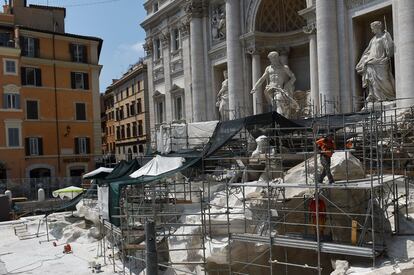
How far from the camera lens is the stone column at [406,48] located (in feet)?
66.6

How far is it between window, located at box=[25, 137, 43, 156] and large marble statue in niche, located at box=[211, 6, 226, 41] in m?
21.3

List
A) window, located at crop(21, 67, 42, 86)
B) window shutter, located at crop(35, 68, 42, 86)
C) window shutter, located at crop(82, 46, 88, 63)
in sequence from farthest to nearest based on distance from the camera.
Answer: window shutter, located at crop(82, 46, 88, 63)
window shutter, located at crop(35, 68, 42, 86)
window, located at crop(21, 67, 42, 86)

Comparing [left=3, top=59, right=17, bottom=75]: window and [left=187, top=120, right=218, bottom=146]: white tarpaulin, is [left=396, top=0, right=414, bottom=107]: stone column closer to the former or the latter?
[left=187, top=120, right=218, bottom=146]: white tarpaulin

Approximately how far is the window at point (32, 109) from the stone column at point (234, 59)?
22815 mm

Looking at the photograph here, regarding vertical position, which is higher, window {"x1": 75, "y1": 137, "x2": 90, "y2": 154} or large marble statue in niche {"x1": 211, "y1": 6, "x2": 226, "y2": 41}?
large marble statue in niche {"x1": 211, "y1": 6, "x2": 226, "y2": 41}

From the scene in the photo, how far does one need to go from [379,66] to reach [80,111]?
113 feet

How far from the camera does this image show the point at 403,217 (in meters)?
15.1

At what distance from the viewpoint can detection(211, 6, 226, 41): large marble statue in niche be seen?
3462 cm

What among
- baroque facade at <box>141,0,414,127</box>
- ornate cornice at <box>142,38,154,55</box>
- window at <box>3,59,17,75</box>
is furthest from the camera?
ornate cornice at <box>142,38,154,55</box>

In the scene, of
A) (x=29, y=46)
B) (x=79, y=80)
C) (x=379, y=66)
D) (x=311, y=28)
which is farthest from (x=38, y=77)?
(x=379, y=66)

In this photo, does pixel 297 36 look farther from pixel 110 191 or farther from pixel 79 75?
pixel 79 75

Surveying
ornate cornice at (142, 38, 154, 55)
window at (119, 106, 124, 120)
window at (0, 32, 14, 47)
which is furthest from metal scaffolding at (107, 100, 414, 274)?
window at (119, 106, 124, 120)

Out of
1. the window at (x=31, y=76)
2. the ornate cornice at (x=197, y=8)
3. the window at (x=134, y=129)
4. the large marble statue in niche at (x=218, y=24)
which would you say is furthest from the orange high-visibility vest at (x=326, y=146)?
the window at (x=134, y=129)

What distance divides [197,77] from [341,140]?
60.2 ft
